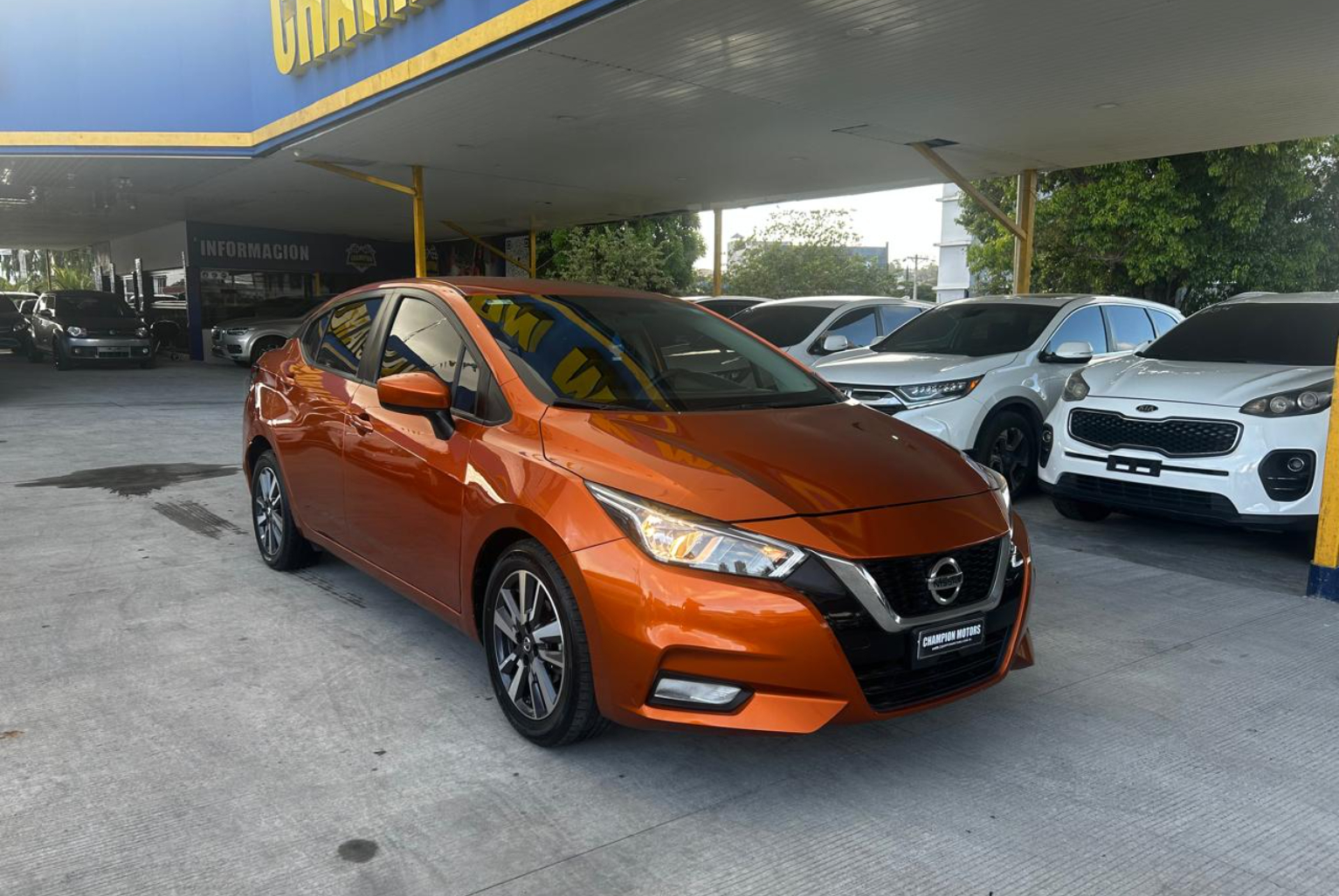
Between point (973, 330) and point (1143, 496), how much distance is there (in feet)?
8.48

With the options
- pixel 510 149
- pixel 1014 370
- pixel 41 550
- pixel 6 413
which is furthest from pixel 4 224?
pixel 1014 370

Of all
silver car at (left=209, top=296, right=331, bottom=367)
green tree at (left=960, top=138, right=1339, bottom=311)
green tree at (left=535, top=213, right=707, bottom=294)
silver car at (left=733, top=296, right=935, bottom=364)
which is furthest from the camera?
green tree at (left=535, top=213, right=707, bottom=294)

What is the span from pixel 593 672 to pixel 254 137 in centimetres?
1277

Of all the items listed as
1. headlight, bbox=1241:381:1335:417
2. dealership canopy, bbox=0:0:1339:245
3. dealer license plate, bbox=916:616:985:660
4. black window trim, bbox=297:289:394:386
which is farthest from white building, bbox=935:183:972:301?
dealer license plate, bbox=916:616:985:660

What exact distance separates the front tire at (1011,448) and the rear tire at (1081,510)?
0.41 metres

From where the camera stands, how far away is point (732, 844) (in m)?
2.74

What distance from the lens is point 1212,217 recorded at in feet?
59.0

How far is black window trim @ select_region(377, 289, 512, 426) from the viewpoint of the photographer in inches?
138

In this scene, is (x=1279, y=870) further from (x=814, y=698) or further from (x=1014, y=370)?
(x=1014, y=370)

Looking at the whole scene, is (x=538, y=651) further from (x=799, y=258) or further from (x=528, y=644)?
(x=799, y=258)

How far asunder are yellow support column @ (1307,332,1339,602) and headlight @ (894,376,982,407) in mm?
2454

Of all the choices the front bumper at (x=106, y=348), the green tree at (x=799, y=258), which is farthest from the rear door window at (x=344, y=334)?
the green tree at (x=799, y=258)

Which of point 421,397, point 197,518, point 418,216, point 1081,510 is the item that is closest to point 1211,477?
point 1081,510

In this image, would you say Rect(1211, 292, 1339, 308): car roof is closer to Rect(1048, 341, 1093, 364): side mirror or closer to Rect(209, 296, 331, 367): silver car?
Rect(1048, 341, 1093, 364): side mirror
